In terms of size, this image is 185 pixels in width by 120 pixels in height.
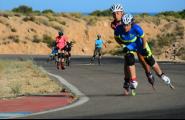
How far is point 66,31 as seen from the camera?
278 feet

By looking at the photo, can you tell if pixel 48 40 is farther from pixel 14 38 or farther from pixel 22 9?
pixel 22 9

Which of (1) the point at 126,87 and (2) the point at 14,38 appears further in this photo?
(2) the point at 14,38

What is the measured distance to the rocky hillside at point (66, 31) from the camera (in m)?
75.7

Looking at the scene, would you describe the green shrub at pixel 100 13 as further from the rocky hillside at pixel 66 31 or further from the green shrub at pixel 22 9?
the rocky hillside at pixel 66 31

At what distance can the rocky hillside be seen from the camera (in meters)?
75.7

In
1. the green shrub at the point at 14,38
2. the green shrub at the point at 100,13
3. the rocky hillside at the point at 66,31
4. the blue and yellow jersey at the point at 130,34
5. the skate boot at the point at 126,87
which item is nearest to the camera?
the blue and yellow jersey at the point at 130,34

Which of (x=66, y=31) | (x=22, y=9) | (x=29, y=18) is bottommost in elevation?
(x=66, y=31)

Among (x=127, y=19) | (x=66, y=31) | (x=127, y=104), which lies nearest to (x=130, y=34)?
(x=127, y=19)

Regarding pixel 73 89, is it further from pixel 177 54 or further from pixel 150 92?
pixel 177 54

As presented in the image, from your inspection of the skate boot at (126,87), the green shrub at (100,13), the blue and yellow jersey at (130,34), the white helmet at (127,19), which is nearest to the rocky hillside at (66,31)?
the green shrub at (100,13)

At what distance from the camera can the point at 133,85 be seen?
52.9 ft

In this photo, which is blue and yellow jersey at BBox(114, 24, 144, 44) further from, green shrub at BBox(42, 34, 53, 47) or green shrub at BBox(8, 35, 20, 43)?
green shrub at BBox(8, 35, 20, 43)

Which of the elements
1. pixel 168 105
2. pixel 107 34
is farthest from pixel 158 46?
pixel 168 105

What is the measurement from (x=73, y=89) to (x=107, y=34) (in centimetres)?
6915
